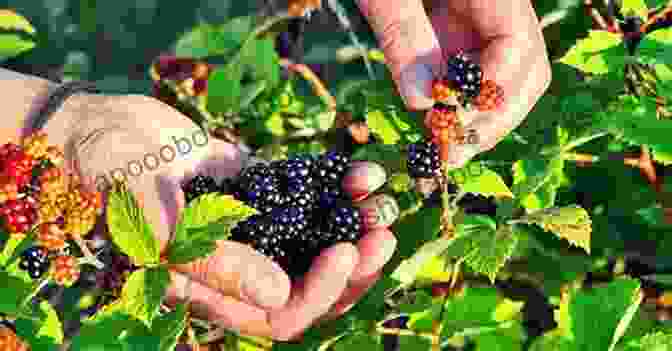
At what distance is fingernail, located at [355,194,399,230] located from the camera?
1.91 m

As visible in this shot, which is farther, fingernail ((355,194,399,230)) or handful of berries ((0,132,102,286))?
fingernail ((355,194,399,230))

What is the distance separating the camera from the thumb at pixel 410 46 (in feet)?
6.11

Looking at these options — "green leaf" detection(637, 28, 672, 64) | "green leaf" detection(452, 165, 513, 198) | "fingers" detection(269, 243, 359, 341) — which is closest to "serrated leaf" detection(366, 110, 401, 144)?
"green leaf" detection(452, 165, 513, 198)

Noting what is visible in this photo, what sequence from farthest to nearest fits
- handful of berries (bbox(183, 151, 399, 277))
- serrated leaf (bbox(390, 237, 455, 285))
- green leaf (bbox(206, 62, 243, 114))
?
green leaf (bbox(206, 62, 243, 114)) < handful of berries (bbox(183, 151, 399, 277)) < serrated leaf (bbox(390, 237, 455, 285))

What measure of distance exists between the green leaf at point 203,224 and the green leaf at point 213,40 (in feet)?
3.45

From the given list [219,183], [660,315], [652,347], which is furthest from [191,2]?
[652,347]

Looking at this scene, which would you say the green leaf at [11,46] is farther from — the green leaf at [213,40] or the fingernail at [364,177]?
the fingernail at [364,177]

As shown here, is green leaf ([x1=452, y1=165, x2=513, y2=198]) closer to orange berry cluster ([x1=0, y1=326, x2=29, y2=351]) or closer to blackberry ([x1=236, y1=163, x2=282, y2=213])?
blackberry ([x1=236, y1=163, x2=282, y2=213])

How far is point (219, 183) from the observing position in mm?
2254

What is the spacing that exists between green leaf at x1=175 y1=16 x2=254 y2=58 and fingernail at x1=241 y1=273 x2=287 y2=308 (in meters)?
1.15

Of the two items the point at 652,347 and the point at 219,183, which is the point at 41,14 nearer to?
the point at 219,183

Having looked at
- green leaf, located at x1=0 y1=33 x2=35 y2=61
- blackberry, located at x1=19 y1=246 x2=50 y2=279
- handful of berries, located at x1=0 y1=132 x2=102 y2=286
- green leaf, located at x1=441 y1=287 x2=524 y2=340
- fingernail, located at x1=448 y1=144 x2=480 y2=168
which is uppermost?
green leaf, located at x1=0 y1=33 x2=35 y2=61

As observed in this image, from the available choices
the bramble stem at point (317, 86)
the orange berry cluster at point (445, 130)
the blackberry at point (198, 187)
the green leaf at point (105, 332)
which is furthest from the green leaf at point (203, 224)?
the bramble stem at point (317, 86)

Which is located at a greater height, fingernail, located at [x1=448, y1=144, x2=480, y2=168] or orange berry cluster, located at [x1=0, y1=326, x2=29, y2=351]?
orange berry cluster, located at [x1=0, y1=326, x2=29, y2=351]
